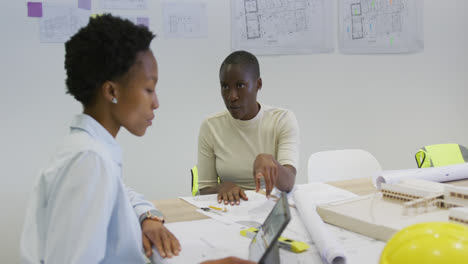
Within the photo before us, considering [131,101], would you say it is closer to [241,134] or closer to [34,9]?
[241,134]

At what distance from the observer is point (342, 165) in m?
2.26

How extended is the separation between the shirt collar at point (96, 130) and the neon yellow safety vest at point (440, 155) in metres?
1.89

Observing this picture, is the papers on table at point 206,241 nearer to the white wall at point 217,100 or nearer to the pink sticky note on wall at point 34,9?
the white wall at point 217,100

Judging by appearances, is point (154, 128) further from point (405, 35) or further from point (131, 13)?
point (405, 35)

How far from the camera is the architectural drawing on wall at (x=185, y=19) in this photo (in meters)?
2.82

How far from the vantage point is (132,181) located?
2.82 metres

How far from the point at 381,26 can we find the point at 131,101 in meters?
2.88

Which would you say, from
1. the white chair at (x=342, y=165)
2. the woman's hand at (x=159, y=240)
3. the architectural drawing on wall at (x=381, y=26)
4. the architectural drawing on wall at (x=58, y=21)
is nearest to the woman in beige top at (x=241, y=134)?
the white chair at (x=342, y=165)

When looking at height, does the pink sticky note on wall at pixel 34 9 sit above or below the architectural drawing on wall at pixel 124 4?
below

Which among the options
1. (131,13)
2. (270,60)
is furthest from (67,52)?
(270,60)

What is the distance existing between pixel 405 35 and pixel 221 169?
2.31 meters

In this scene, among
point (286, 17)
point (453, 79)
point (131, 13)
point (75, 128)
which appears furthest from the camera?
point (453, 79)

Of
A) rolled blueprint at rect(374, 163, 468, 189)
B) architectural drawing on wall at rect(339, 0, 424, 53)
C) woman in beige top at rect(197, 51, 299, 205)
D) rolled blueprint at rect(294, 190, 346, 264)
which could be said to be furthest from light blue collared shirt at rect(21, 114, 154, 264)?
architectural drawing on wall at rect(339, 0, 424, 53)

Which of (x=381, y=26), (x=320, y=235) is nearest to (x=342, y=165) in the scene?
(x=320, y=235)
